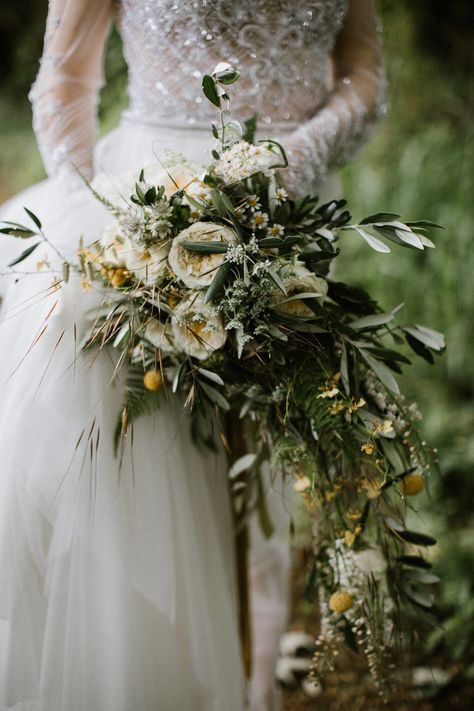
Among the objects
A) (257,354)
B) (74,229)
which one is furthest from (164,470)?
(74,229)

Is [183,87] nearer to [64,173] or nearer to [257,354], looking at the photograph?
[64,173]

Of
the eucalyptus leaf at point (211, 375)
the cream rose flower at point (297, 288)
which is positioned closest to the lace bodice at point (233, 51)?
the cream rose flower at point (297, 288)

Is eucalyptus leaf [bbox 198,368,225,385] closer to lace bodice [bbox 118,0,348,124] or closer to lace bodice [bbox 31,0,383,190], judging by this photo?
lace bodice [bbox 31,0,383,190]

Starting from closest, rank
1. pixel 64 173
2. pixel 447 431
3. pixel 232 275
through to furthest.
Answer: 1. pixel 232 275
2. pixel 64 173
3. pixel 447 431

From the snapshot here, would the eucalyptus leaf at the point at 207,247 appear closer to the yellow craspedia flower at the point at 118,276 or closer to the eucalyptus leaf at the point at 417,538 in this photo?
the yellow craspedia flower at the point at 118,276

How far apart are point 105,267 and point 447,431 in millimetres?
1642

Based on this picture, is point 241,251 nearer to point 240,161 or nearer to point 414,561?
point 240,161

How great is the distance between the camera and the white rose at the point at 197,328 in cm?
85

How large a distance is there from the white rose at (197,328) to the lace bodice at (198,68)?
1.14 feet

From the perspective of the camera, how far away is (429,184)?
245cm

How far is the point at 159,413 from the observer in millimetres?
1019

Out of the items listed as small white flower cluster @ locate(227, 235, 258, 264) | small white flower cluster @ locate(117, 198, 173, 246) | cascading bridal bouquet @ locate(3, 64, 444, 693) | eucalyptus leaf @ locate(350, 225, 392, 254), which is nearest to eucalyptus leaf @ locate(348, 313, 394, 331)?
cascading bridal bouquet @ locate(3, 64, 444, 693)

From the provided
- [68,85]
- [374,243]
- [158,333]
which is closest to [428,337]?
[374,243]

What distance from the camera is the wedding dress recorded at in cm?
91
